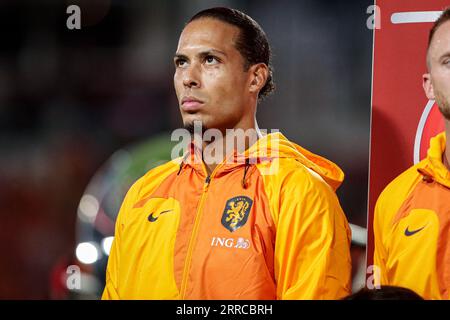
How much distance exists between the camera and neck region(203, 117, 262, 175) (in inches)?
98.4

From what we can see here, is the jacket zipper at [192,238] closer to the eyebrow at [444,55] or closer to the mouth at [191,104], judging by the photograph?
the mouth at [191,104]

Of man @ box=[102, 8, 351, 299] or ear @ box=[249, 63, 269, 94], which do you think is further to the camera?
ear @ box=[249, 63, 269, 94]

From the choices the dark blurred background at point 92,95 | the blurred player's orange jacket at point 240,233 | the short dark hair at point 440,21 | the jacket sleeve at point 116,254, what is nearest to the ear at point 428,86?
the short dark hair at point 440,21

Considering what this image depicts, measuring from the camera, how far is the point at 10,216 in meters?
2.75

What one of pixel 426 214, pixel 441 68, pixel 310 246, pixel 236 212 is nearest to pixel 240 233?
pixel 236 212

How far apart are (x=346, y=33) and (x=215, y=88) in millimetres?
463

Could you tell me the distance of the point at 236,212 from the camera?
2391 mm

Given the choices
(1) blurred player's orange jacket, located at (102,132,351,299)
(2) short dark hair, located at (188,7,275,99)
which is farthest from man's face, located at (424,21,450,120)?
(2) short dark hair, located at (188,7,275,99)

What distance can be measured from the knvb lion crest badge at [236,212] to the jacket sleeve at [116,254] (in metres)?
0.37

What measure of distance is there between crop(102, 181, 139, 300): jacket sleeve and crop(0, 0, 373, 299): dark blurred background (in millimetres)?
50

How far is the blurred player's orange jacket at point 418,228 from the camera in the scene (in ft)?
7.45

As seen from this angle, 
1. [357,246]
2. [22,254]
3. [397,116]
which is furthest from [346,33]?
[22,254]

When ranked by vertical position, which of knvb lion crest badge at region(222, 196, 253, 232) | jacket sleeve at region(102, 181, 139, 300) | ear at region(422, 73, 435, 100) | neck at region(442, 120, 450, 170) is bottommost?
jacket sleeve at region(102, 181, 139, 300)

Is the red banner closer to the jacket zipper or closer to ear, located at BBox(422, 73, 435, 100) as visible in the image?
ear, located at BBox(422, 73, 435, 100)
